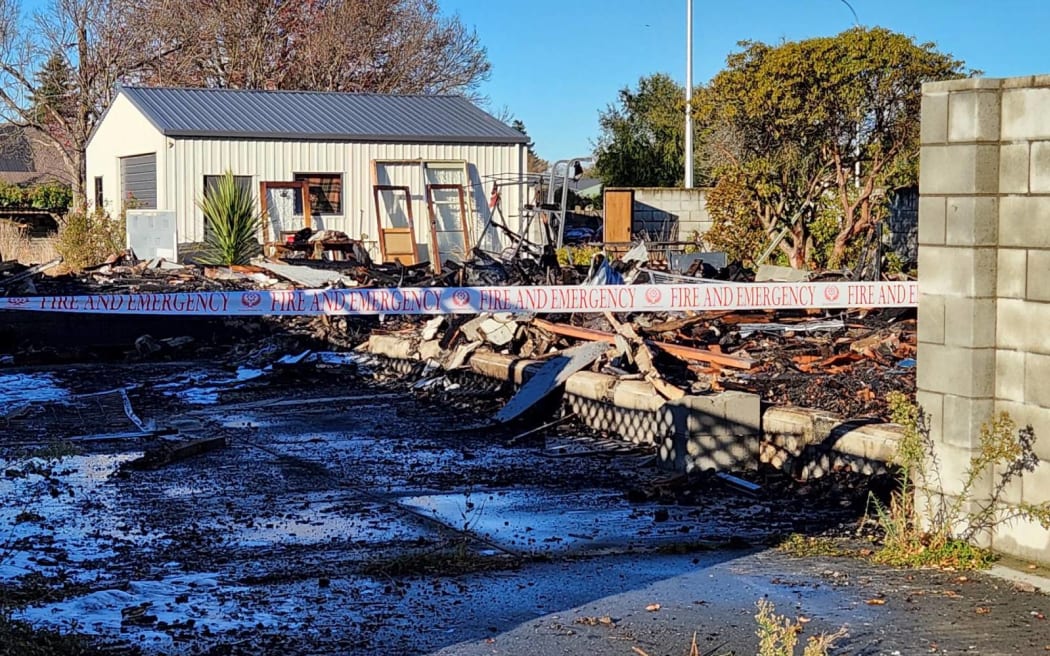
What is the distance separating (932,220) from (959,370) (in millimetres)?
872

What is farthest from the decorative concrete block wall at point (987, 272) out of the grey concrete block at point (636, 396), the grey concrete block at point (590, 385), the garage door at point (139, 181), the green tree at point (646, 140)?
the green tree at point (646, 140)

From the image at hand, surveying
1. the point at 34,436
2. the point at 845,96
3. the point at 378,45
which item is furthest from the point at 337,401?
the point at 378,45

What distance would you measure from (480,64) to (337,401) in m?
42.8

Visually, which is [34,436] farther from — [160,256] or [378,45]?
[378,45]

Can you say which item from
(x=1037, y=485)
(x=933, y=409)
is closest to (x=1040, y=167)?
(x=933, y=409)

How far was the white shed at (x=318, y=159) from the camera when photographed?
97.3 ft

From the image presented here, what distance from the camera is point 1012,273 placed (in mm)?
7176

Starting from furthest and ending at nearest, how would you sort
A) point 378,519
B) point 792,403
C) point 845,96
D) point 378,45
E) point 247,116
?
point 378,45 < point 247,116 < point 845,96 < point 792,403 < point 378,519

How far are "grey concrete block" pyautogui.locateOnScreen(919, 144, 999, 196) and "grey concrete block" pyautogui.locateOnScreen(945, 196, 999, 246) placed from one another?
52 millimetres

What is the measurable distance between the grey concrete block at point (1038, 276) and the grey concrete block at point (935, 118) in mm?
863

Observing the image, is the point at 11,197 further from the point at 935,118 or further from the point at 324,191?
the point at 935,118

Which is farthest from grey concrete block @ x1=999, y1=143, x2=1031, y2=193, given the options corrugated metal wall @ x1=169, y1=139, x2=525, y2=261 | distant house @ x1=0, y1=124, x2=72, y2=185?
distant house @ x1=0, y1=124, x2=72, y2=185

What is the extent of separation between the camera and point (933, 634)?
585 centimetres

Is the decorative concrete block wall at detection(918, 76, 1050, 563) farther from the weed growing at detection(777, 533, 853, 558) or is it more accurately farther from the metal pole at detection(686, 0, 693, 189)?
the metal pole at detection(686, 0, 693, 189)
